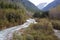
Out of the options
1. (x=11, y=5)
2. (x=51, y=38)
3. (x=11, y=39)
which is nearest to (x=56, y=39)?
(x=51, y=38)

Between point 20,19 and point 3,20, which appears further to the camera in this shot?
point 20,19

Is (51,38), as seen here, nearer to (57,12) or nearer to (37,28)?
(37,28)

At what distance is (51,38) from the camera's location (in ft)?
66.6

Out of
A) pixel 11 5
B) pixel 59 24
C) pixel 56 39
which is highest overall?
pixel 11 5

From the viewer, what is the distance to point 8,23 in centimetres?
3106

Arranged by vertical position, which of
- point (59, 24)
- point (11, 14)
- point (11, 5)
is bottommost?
point (59, 24)

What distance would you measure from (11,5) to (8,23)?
11418 mm

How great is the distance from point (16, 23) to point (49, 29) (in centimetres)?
1076

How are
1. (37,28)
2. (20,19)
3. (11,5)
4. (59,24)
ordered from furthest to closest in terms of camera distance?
1. (11,5)
2. (20,19)
3. (59,24)
4. (37,28)

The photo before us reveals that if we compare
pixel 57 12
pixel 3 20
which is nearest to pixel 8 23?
pixel 3 20

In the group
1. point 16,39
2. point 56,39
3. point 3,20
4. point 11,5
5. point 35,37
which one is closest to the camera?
point 16,39

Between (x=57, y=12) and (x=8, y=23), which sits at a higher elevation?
(x=57, y=12)

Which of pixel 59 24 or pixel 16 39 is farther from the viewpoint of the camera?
pixel 59 24

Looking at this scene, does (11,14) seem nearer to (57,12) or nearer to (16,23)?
(16,23)
